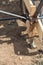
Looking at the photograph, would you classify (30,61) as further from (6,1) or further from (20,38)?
(6,1)

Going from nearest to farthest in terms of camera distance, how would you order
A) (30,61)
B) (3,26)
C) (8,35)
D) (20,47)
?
(30,61)
(20,47)
(8,35)
(3,26)

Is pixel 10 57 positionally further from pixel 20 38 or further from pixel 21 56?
pixel 20 38

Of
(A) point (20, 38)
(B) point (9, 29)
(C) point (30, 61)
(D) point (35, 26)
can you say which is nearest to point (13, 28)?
(B) point (9, 29)

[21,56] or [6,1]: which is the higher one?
[6,1]

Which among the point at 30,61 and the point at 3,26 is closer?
the point at 30,61

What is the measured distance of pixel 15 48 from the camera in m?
3.93

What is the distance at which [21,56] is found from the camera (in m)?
3.74

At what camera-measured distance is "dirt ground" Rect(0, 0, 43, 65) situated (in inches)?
144

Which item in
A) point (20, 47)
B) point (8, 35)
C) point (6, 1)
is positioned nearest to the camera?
point (20, 47)

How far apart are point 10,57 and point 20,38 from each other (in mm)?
535

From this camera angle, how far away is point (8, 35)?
4277 millimetres

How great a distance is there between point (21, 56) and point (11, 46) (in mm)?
301

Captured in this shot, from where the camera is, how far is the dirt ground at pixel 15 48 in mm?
3653

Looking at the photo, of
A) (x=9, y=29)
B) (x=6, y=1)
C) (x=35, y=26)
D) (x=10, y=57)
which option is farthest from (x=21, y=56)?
(x=6, y=1)
